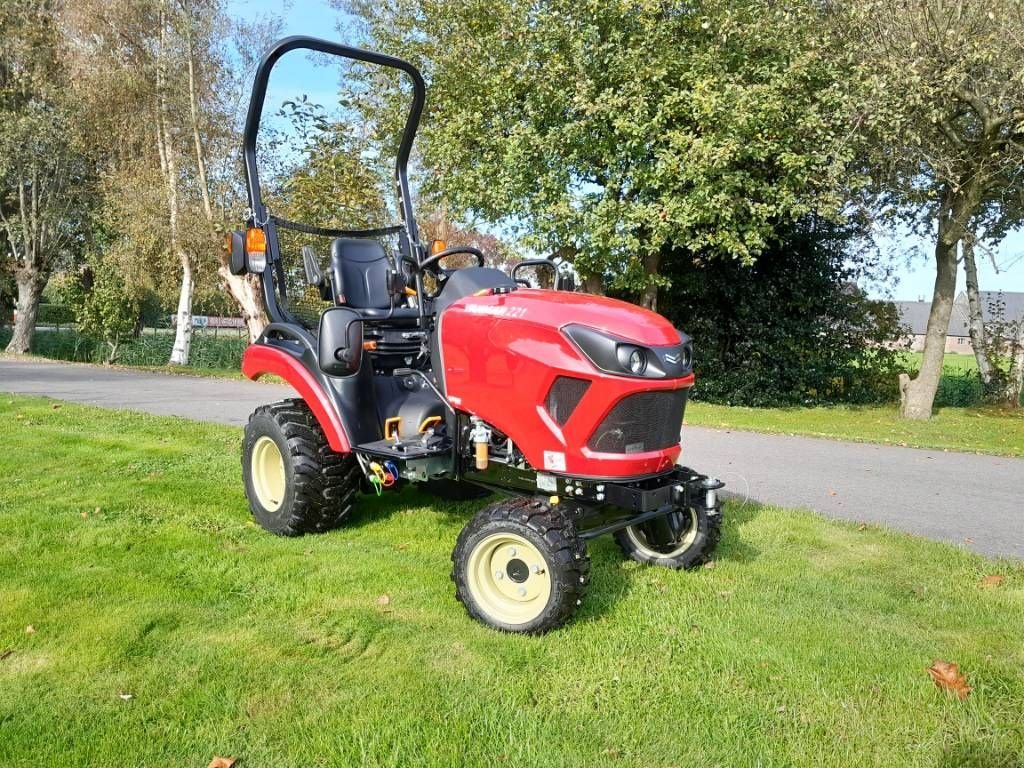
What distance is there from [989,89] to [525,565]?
10.2m

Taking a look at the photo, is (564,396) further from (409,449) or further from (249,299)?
(249,299)

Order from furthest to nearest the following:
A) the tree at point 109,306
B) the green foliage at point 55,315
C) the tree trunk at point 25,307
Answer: the green foliage at point 55,315
the tree trunk at point 25,307
the tree at point 109,306

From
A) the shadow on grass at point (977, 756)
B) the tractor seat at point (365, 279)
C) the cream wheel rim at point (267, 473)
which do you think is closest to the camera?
the shadow on grass at point (977, 756)

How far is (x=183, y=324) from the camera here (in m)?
20.9

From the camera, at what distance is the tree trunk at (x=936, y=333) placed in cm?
1269

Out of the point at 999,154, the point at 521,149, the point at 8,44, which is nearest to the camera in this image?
the point at 999,154

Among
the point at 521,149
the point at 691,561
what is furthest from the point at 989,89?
the point at 691,561

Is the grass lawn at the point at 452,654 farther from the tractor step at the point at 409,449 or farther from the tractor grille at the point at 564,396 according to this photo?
the tractor grille at the point at 564,396

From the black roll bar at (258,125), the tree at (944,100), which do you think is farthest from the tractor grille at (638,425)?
the tree at (944,100)

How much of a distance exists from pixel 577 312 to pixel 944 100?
31.2 ft

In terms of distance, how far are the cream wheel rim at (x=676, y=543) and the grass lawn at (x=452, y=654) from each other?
0.52ft

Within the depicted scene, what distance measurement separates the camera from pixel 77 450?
7.05 meters

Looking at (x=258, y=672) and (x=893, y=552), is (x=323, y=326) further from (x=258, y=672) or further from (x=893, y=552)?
(x=893, y=552)

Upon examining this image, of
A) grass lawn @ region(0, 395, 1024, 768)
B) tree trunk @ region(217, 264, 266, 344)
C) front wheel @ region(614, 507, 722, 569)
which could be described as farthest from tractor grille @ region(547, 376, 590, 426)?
tree trunk @ region(217, 264, 266, 344)
